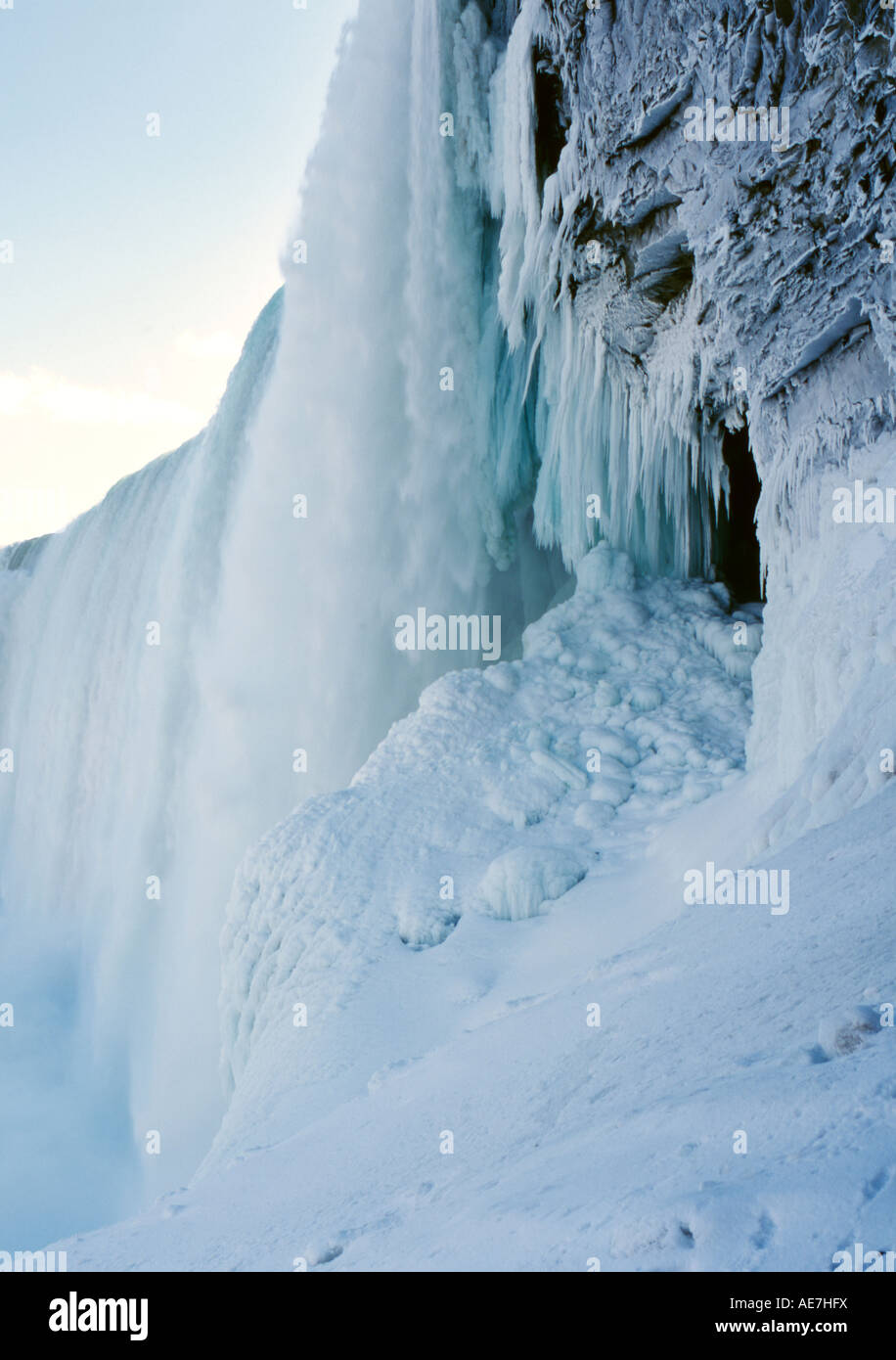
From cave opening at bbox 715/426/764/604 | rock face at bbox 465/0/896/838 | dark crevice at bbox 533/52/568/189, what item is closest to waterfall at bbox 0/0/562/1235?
rock face at bbox 465/0/896/838

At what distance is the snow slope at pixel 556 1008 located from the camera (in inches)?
63.2

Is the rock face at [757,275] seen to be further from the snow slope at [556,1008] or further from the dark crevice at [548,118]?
the snow slope at [556,1008]

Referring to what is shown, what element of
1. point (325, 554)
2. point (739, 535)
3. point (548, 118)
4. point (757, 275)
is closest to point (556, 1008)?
point (757, 275)

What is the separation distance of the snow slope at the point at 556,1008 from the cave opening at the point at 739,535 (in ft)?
3.59

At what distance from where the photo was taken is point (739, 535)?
27.8 ft

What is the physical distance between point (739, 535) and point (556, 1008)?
6215 millimetres

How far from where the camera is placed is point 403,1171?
97.0 inches

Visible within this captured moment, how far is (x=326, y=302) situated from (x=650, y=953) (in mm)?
6552

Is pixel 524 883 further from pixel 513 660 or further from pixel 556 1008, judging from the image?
pixel 513 660

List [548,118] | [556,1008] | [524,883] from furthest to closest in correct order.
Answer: [548,118], [524,883], [556,1008]

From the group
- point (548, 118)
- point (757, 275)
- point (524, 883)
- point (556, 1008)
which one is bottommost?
point (556, 1008)

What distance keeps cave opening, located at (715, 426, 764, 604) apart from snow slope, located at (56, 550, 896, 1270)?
1.09 meters
